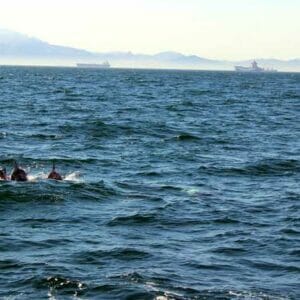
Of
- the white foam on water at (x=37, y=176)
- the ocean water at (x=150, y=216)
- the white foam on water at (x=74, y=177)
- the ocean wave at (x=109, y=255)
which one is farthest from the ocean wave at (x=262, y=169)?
the ocean wave at (x=109, y=255)

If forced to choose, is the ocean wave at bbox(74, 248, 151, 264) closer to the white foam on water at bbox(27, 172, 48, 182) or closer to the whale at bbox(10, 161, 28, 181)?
the whale at bbox(10, 161, 28, 181)

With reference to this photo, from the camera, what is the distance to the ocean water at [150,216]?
15.8 m

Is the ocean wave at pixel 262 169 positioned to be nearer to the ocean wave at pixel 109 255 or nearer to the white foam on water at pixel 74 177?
the white foam on water at pixel 74 177

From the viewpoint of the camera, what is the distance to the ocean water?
15.8 metres

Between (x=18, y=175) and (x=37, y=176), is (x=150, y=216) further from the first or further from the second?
(x=37, y=176)

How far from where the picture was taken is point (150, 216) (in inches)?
884

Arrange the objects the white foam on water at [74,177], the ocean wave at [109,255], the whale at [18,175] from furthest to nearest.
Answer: the white foam on water at [74,177]
the whale at [18,175]
the ocean wave at [109,255]

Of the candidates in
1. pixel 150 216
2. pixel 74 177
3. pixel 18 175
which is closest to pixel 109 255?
pixel 150 216

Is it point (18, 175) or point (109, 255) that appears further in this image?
point (18, 175)

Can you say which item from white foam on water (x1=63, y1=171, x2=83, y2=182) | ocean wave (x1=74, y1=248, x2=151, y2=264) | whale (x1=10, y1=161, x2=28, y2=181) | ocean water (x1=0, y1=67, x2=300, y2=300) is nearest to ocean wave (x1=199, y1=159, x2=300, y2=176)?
ocean water (x1=0, y1=67, x2=300, y2=300)

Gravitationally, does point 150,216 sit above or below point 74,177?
above

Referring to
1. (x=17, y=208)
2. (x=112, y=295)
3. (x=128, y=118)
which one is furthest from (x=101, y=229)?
(x=128, y=118)

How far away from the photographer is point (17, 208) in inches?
932

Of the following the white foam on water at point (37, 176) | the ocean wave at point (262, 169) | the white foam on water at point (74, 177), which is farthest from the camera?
the ocean wave at point (262, 169)
